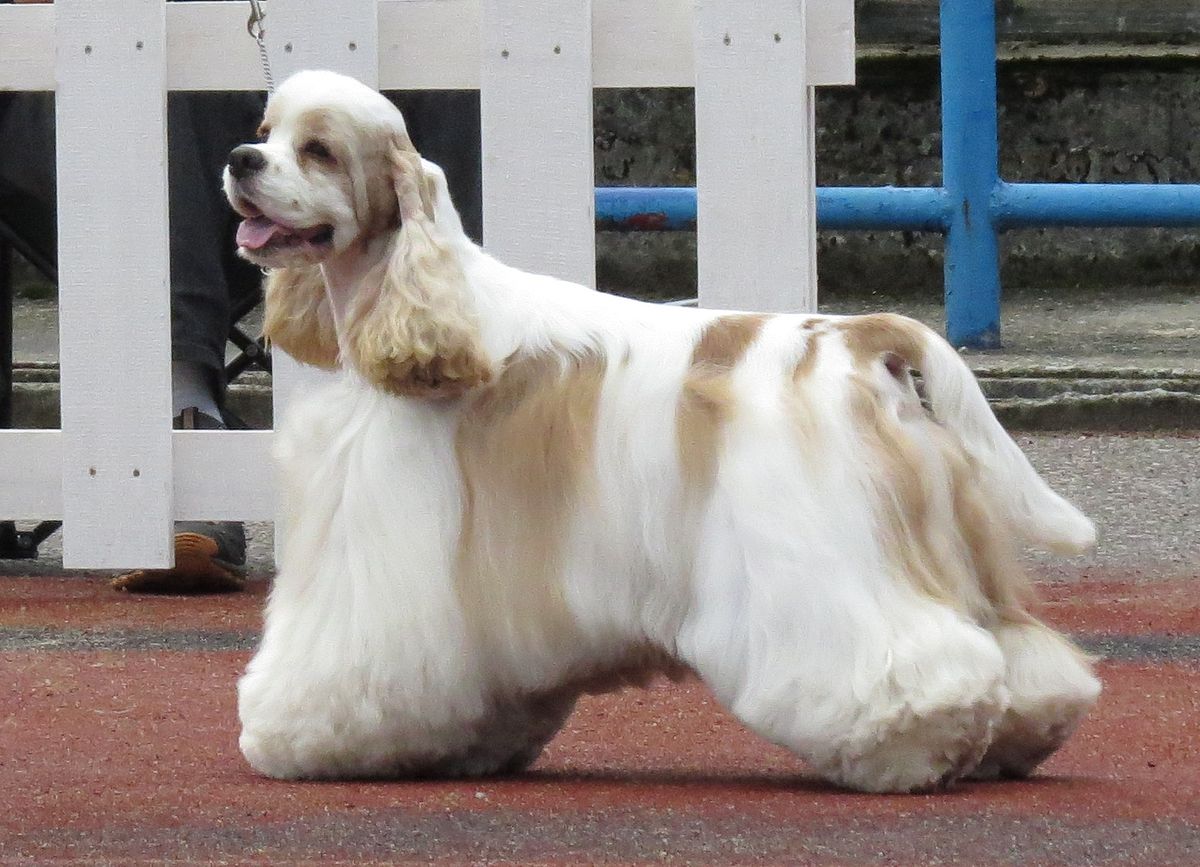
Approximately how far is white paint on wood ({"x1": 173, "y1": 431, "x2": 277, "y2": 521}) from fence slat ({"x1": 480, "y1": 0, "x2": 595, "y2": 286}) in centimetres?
70

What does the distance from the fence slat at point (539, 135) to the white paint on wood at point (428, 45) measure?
52 mm

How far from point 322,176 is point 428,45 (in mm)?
1562

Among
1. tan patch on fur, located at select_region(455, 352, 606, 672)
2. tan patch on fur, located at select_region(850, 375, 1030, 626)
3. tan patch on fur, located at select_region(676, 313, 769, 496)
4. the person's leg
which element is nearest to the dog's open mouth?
tan patch on fur, located at select_region(455, 352, 606, 672)

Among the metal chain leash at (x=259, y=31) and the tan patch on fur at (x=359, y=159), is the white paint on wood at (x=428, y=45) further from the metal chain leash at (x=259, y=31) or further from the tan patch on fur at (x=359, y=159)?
the tan patch on fur at (x=359, y=159)

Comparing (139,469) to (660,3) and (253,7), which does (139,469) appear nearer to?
(253,7)

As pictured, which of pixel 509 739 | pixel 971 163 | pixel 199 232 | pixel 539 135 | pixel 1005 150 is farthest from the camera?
pixel 1005 150

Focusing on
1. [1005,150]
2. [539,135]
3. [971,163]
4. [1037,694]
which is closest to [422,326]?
[1037,694]

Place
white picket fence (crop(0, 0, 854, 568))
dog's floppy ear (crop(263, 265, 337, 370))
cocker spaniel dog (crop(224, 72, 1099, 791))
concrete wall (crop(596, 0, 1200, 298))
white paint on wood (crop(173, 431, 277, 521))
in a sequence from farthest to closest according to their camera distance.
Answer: concrete wall (crop(596, 0, 1200, 298)) < white paint on wood (crop(173, 431, 277, 521)) < white picket fence (crop(0, 0, 854, 568)) < dog's floppy ear (crop(263, 265, 337, 370)) < cocker spaniel dog (crop(224, 72, 1099, 791))

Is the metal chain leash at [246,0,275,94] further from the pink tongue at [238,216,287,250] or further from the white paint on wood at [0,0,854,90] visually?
the pink tongue at [238,216,287,250]

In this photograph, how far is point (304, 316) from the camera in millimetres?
3799

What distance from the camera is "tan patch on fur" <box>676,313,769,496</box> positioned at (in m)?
3.40

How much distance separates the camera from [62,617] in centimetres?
509

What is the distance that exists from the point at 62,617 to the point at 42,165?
1231 mm

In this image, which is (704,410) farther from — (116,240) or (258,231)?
(116,240)
